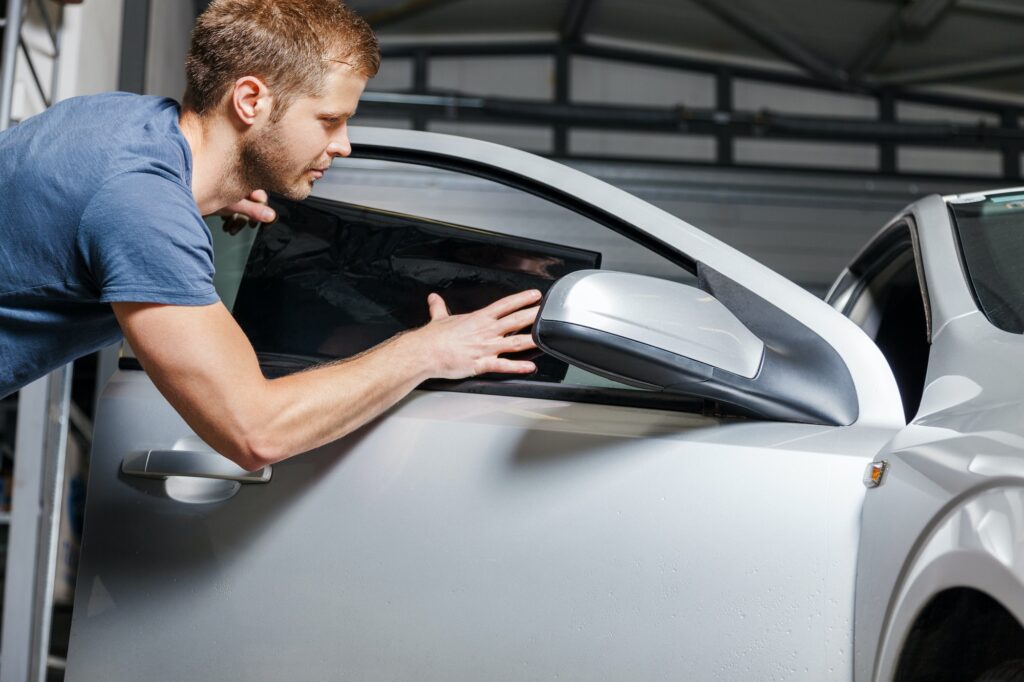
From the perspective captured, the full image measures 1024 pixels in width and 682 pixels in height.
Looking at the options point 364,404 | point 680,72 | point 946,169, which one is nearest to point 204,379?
point 364,404

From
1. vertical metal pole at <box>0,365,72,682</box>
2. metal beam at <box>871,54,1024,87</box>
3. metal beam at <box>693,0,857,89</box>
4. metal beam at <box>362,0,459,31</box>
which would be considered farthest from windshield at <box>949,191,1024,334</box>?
metal beam at <box>871,54,1024,87</box>

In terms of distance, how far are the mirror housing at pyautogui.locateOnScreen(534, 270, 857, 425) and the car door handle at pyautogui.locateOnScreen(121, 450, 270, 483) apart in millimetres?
493

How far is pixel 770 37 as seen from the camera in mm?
7387

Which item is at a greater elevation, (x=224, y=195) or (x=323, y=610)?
(x=224, y=195)

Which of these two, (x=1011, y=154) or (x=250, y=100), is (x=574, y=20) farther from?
(x=250, y=100)

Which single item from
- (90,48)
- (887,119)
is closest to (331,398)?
(90,48)

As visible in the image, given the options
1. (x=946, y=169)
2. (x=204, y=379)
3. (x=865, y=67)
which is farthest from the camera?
(x=946, y=169)

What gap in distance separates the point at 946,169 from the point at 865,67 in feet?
4.52

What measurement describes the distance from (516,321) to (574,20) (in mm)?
7127

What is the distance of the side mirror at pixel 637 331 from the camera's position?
115 cm

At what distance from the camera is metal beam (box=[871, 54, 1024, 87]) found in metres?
7.35

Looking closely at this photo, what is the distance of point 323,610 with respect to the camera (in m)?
1.32

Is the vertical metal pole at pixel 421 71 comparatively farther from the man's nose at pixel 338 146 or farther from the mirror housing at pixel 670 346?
the mirror housing at pixel 670 346

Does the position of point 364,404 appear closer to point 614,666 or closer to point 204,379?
point 204,379
